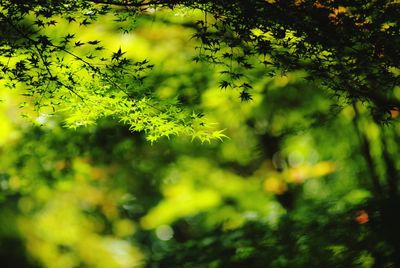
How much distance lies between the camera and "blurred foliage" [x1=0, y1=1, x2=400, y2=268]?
564 centimetres

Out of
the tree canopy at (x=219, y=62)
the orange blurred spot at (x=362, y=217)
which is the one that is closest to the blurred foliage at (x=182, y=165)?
the orange blurred spot at (x=362, y=217)

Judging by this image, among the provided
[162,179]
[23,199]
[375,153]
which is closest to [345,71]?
[375,153]

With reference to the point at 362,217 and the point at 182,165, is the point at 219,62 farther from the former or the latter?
the point at 182,165

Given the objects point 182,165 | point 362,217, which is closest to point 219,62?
point 362,217

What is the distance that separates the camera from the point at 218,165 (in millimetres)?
6168

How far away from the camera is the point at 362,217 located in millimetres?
4520

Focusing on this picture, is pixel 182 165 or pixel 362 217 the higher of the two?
pixel 182 165

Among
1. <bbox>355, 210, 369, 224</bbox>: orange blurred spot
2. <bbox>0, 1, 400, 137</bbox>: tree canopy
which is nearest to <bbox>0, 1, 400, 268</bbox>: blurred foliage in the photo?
<bbox>355, 210, 369, 224</bbox>: orange blurred spot

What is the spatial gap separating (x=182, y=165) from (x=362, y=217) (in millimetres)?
2991

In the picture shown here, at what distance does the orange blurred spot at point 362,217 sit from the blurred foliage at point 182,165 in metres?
0.32

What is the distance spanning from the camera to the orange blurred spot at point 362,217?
14.6ft

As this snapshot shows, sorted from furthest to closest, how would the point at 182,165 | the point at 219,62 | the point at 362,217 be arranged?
the point at 182,165 → the point at 362,217 → the point at 219,62

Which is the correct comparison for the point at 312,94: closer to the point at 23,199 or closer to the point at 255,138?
the point at 255,138

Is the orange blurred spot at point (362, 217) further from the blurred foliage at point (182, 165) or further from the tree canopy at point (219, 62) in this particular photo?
the tree canopy at point (219, 62)
